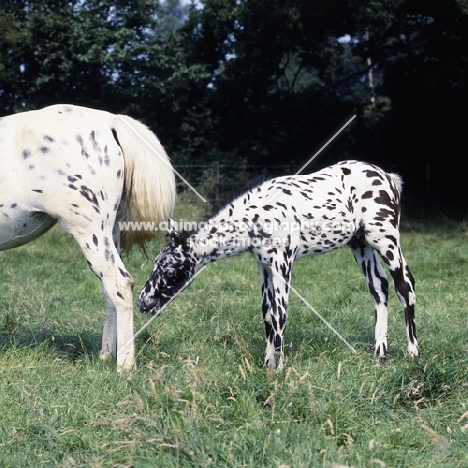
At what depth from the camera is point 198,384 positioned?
358cm

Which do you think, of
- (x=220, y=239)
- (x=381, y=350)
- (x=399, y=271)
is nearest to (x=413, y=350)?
(x=381, y=350)

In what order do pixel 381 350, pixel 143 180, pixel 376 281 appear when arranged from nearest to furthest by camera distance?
pixel 143 180 → pixel 381 350 → pixel 376 281

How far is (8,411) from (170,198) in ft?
6.50

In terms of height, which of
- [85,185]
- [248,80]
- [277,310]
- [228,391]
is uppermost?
[248,80]

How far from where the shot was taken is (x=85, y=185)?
15.4 ft

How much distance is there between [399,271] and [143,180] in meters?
2.08

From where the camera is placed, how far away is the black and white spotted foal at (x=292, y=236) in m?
4.82

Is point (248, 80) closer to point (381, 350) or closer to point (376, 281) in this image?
point (376, 281)

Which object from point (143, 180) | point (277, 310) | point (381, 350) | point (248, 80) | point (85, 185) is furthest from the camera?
point (248, 80)

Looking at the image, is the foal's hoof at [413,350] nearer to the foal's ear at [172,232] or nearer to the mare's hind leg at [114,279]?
the foal's ear at [172,232]

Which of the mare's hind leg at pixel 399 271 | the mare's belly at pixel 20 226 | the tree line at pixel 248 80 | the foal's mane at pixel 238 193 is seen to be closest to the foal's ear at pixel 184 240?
the foal's mane at pixel 238 193

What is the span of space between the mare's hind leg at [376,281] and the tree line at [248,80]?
11158 millimetres

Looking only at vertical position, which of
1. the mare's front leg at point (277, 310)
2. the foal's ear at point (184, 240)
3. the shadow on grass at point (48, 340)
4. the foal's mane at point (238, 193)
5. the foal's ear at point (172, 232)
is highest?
the foal's mane at point (238, 193)

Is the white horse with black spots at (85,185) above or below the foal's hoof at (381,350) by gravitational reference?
above
